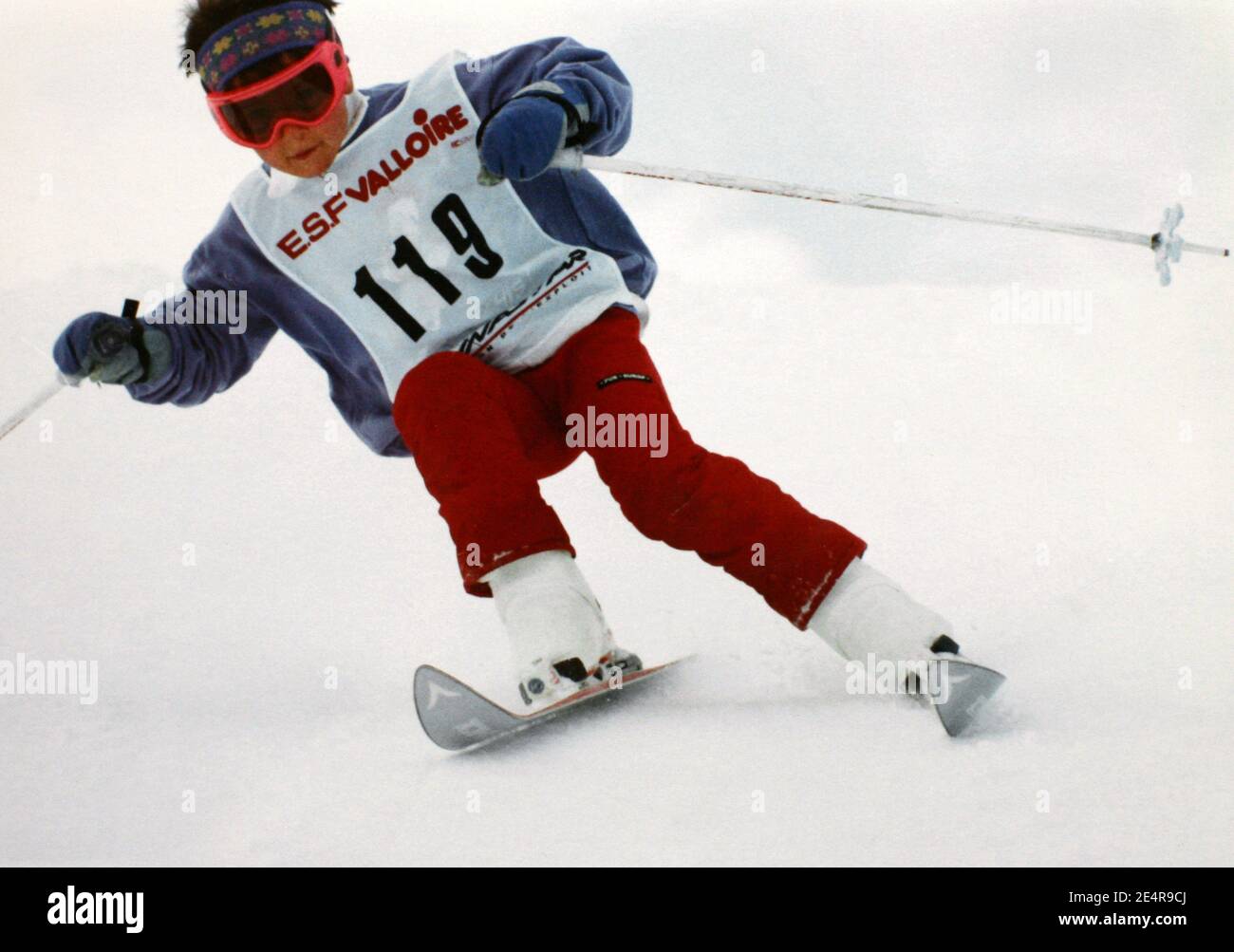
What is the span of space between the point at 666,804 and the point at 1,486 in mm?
1692

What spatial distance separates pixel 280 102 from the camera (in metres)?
1.43

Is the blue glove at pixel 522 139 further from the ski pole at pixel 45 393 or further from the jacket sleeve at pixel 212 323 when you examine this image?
the ski pole at pixel 45 393

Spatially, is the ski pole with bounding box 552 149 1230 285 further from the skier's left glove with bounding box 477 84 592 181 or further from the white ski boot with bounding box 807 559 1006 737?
the white ski boot with bounding box 807 559 1006 737

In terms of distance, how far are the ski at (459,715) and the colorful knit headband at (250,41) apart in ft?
2.53

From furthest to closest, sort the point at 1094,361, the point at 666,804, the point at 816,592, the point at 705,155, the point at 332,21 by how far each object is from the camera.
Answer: the point at 1094,361 → the point at 705,155 → the point at 332,21 → the point at 816,592 → the point at 666,804

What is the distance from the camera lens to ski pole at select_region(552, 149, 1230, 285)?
1.40 metres

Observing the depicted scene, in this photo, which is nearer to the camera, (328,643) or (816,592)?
(816,592)

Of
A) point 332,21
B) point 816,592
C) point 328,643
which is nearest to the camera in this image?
point 816,592

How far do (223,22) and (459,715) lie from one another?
35.3 inches

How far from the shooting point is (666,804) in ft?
3.67

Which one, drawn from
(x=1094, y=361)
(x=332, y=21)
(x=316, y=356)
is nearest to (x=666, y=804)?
(x=316, y=356)

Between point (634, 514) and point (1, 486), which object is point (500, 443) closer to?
point (634, 514)

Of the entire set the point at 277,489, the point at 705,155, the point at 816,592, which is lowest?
the point at 816,592

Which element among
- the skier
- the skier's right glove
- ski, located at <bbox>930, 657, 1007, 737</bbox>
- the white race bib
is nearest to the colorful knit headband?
the skier
